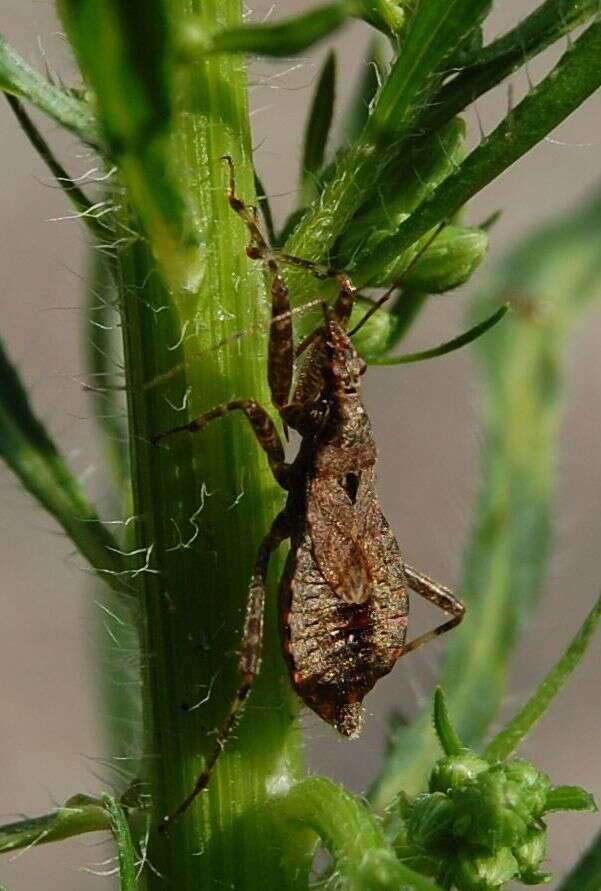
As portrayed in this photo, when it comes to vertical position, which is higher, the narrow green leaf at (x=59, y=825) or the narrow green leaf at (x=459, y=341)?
the narrow green leaf at (x=459, y=341)

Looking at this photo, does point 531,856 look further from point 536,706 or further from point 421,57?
point 421,57

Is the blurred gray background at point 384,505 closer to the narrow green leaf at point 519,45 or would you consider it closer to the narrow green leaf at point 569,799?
the narrow green leaf at point 569,799

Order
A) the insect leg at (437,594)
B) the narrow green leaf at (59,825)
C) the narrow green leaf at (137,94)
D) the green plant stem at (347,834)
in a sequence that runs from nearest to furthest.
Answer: the narrow green leaf at (137,94), the green plant stem at (347,834), the narrow green leaf at (59,825), the insect leg at (437,594)

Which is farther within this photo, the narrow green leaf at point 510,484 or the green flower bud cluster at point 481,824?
the narrow green leaf at point 510,484

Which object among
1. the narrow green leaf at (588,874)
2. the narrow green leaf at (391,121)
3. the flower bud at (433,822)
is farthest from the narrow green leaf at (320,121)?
the narrow green leaf at (588,874)

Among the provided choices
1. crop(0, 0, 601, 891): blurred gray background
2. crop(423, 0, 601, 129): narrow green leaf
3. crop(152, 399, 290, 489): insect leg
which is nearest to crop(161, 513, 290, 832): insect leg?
crop(152, 399, 290, 489): insect leg

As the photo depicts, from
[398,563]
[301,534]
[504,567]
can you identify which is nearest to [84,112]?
[301,534]

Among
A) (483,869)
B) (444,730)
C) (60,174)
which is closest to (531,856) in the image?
(483,869)
